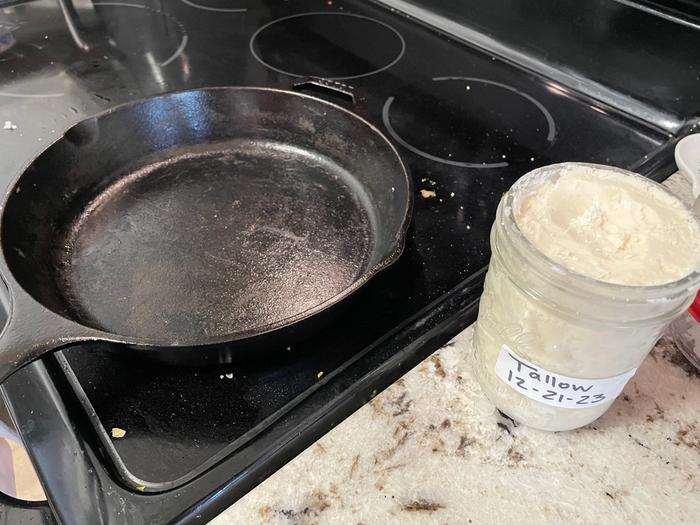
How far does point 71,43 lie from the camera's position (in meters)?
0.94

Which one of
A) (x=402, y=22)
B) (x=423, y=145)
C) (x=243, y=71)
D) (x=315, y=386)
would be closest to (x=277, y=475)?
(x=315, y=386)

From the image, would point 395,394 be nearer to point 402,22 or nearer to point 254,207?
point 254,207

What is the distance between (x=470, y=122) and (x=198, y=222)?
1.27ft

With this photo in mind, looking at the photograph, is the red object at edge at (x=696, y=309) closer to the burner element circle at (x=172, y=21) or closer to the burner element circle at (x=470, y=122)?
the burner element circle at (x=470, y=122)

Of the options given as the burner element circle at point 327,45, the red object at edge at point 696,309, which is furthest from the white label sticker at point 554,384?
the burner element circle at point 327,45

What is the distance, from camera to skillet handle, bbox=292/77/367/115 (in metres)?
0.68

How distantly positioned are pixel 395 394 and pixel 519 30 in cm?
65

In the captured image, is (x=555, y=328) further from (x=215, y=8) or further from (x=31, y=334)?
(x=215, y=8)

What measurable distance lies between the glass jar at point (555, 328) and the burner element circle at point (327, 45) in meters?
0.56

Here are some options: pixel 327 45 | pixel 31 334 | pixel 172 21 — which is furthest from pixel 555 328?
pixel 172 21

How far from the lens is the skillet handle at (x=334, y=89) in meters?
0.68

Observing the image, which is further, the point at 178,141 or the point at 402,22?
the point at 402,22

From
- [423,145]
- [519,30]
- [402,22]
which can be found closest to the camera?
[423,145]

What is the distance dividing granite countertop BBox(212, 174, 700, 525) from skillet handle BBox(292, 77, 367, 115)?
1.22ft
